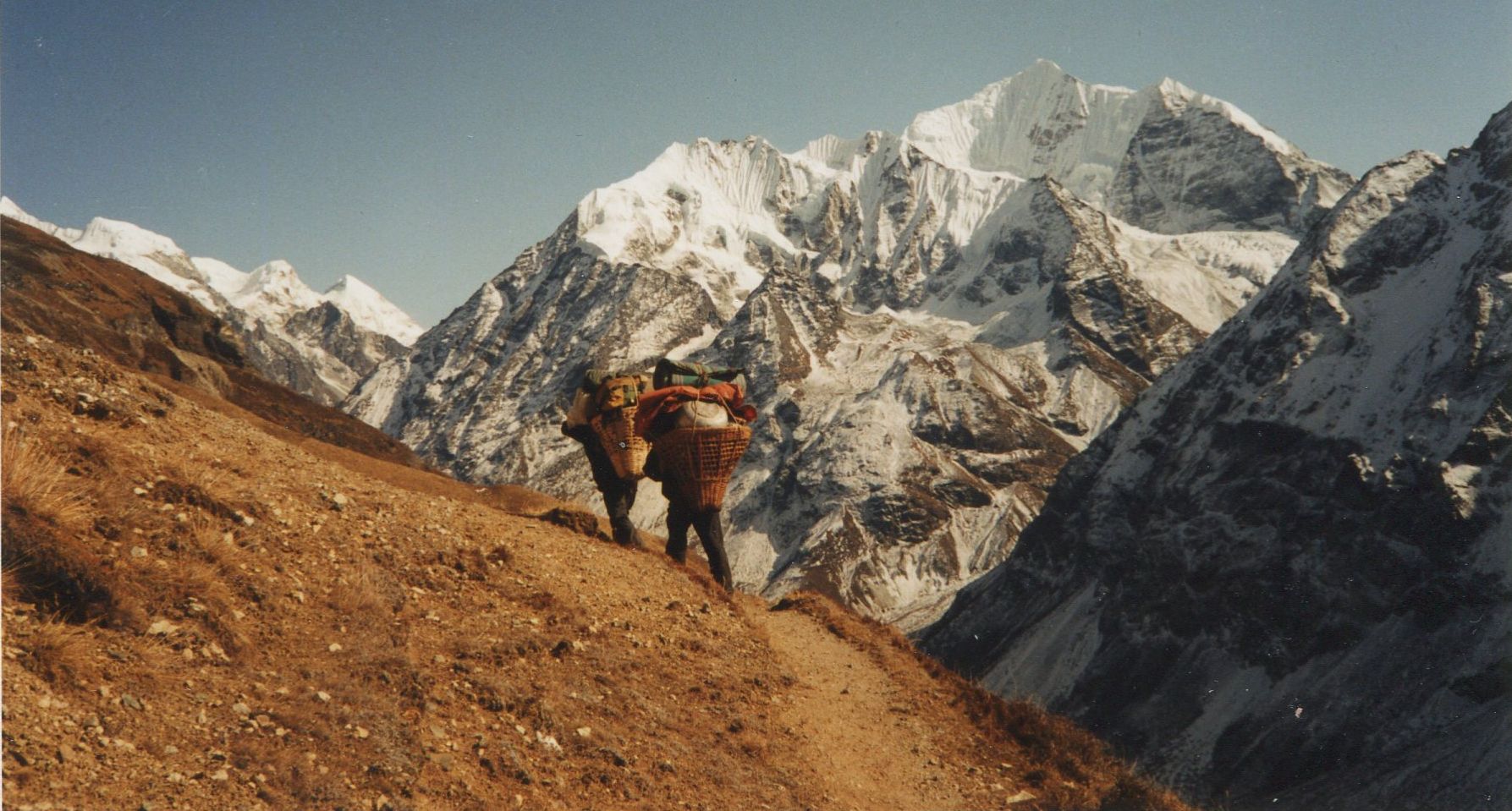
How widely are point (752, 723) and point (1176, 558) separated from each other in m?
144

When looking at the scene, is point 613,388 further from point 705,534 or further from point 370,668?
point 370,668

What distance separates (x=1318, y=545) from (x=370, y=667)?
13699 centimetres

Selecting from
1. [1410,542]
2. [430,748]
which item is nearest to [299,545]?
[430,748]

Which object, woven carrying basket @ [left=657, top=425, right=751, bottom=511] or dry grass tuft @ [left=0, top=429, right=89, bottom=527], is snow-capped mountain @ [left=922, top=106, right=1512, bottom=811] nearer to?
woven carrying basket @ [left=657, top=425, right=751, bottom=511]

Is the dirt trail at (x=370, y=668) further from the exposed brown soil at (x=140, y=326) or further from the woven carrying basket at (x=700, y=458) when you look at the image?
the exposed brown soil at (x=140, y=326)

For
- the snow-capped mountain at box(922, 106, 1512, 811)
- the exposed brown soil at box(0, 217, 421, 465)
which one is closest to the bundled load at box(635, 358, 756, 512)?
the exposed brown soil at box(0, 217, 421, 465)

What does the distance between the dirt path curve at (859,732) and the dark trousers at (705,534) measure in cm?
153

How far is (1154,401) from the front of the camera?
172000 mm

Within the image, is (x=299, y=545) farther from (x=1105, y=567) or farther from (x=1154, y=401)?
(x=1154, y=401)

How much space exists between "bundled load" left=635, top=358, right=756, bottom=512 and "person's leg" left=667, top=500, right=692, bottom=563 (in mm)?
458

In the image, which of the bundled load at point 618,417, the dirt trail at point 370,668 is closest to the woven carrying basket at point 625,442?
the bundled load at point 618,417

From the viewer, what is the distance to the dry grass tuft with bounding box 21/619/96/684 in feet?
17.5

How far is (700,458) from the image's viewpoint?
1340 centimetres

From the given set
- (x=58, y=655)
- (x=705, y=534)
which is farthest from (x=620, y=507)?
(x=58, y=655)
